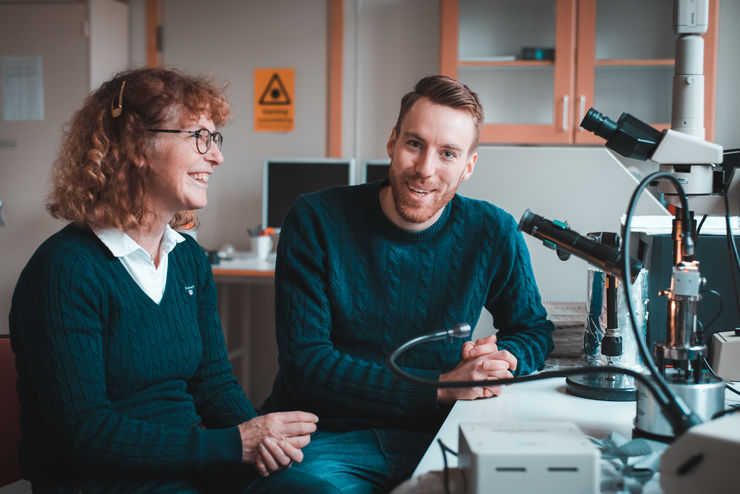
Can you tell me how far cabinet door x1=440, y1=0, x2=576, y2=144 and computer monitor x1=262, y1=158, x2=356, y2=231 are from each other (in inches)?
25.3

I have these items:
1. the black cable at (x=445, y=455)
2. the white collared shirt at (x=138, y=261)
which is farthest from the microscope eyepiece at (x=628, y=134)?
the white collared shirt at (x=138, y=261)

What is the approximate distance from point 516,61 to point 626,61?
1.49 feet

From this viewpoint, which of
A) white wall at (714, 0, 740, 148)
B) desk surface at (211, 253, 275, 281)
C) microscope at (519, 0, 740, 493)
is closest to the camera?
microscope at (519, 0, 740, 493)

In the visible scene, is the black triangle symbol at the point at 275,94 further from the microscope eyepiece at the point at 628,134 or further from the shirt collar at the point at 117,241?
the microscope eyepiece at the point at 628,134

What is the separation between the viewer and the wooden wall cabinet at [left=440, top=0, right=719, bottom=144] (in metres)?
2.99

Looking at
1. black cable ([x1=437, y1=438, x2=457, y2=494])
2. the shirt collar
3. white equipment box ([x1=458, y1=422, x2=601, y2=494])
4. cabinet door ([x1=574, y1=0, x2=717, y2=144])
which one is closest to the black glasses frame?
the shirt collar

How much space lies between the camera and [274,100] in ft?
11.5

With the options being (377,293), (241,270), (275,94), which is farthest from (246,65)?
(377,293)

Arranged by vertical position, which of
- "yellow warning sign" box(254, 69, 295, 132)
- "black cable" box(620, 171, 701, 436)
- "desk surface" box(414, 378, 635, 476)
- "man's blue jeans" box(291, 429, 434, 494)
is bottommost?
"man's blue jeans" box(291, 429, 434, 494)

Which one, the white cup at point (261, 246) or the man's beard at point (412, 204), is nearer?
the man's beard at point (412, 204)

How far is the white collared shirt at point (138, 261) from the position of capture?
1.18m

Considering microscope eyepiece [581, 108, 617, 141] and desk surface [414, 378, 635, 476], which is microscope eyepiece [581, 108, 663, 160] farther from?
desk surface [414, 378, 635, 476]

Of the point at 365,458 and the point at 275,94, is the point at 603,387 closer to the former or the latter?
the point at 365,458

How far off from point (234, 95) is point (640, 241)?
8.24 ft
